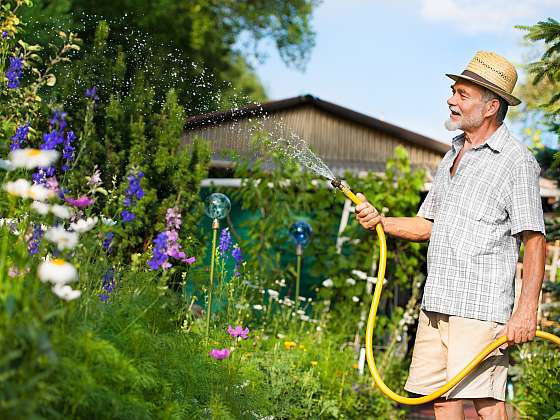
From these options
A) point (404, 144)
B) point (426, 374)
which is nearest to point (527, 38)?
point (426, 374)

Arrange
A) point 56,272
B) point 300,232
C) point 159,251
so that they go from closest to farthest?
point 56,272, point 159,251, point 300,232

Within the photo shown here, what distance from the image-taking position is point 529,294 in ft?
10.5

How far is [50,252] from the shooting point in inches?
120

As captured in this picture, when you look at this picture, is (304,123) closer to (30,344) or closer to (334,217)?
(334,217)

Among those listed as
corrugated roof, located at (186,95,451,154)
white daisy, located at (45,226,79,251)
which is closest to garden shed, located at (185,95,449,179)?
corrugated roof, located at (186,95,451,154)

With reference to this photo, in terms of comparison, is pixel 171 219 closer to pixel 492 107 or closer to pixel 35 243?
pixel 35 243

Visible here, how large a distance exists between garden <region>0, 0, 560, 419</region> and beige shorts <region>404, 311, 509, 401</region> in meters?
0.70

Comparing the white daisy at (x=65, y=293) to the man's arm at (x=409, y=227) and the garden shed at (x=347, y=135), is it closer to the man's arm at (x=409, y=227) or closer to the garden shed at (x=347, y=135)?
the man's arm at (x=409, y=227)

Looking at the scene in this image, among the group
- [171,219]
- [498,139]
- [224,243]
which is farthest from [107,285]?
[498,139]

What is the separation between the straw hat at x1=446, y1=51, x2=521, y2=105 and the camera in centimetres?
346

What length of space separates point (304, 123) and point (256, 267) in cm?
443

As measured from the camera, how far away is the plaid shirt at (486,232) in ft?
10.9

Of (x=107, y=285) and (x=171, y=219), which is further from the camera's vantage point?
(x=171, y=219)

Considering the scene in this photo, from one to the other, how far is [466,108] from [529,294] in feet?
2.57
